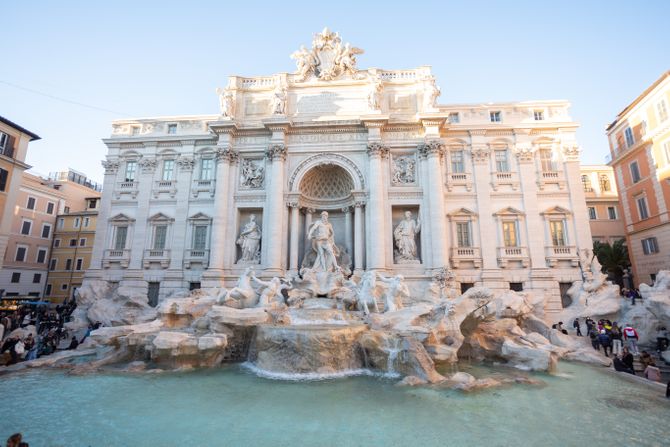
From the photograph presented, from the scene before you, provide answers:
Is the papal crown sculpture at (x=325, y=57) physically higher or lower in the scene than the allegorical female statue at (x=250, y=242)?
higher

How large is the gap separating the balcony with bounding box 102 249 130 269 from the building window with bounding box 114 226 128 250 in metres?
0.42

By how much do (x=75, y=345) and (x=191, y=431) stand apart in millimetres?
11093

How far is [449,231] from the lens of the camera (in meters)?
20.3

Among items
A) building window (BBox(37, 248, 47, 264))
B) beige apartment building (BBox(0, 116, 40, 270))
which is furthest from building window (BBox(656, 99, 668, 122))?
building window (BBox(37, 248, 47, 264))

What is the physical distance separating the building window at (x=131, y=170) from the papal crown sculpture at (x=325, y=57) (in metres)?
12.7

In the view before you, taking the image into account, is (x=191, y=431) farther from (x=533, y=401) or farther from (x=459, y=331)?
(x=459, y=331)

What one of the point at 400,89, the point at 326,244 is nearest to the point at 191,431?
the point at 326,244

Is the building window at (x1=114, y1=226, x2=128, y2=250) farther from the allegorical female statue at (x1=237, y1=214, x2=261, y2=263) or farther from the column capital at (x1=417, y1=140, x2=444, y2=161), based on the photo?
the column capital at (x1=417, y1=140, x2=444, y2=161)

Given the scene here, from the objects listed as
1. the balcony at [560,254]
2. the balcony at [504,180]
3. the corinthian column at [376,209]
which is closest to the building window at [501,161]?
the balcony at [504,180]

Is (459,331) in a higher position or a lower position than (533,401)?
higher

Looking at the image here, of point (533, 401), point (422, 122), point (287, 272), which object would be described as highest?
point (422, 122)

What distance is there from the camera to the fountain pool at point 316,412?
600cm

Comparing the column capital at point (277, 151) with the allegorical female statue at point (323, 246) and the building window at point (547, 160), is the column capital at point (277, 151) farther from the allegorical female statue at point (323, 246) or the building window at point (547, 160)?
the building window at point (547, 160)

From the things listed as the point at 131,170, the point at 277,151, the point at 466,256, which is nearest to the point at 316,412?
the point at 466,256
